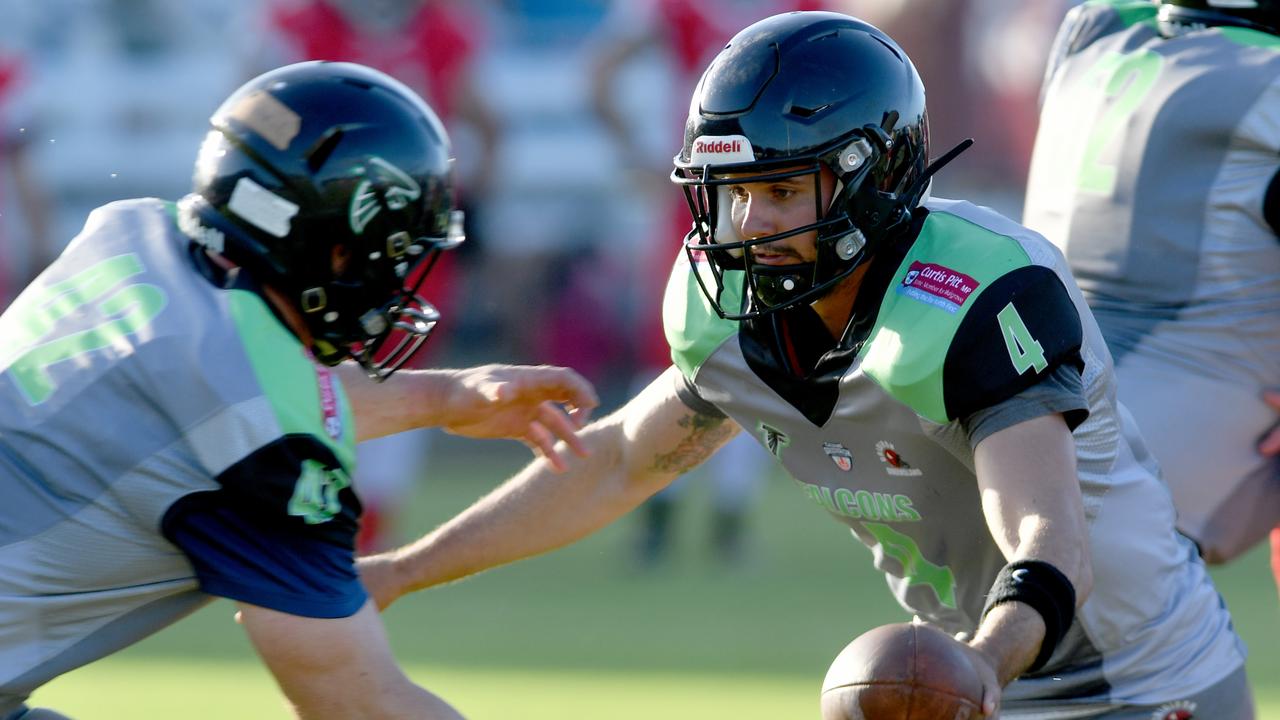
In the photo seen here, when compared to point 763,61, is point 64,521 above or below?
below

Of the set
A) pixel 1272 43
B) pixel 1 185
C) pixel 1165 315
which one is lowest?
pixel 1 185

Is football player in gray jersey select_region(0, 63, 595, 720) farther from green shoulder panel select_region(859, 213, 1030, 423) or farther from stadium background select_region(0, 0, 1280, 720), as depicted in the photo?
stadium background select_region(0, 0, 1280, 720)

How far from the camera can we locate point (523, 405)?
3.66 metres

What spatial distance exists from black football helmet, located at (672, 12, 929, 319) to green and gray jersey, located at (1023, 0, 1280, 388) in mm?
1061

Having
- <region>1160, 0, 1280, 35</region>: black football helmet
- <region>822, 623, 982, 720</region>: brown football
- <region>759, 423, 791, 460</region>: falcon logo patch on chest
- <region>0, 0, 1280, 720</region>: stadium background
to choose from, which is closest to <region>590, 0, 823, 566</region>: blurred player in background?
<region>0, 0, 1280, 720</region>: stadium background

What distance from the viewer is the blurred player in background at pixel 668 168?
26.8 ft

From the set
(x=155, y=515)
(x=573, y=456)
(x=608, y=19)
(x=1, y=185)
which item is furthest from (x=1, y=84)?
(x=155, y=515)

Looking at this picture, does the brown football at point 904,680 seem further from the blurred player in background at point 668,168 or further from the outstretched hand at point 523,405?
the blurred player in background at point 668,168

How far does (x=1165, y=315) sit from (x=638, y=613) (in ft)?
10.8

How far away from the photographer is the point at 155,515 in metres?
2.97

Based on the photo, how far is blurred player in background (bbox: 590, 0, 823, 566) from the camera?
321 inches

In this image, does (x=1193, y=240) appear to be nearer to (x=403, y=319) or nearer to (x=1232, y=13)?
(x=1232, y=13)

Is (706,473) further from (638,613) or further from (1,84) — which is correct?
(1,84)

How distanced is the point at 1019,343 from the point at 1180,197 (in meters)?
1.40
